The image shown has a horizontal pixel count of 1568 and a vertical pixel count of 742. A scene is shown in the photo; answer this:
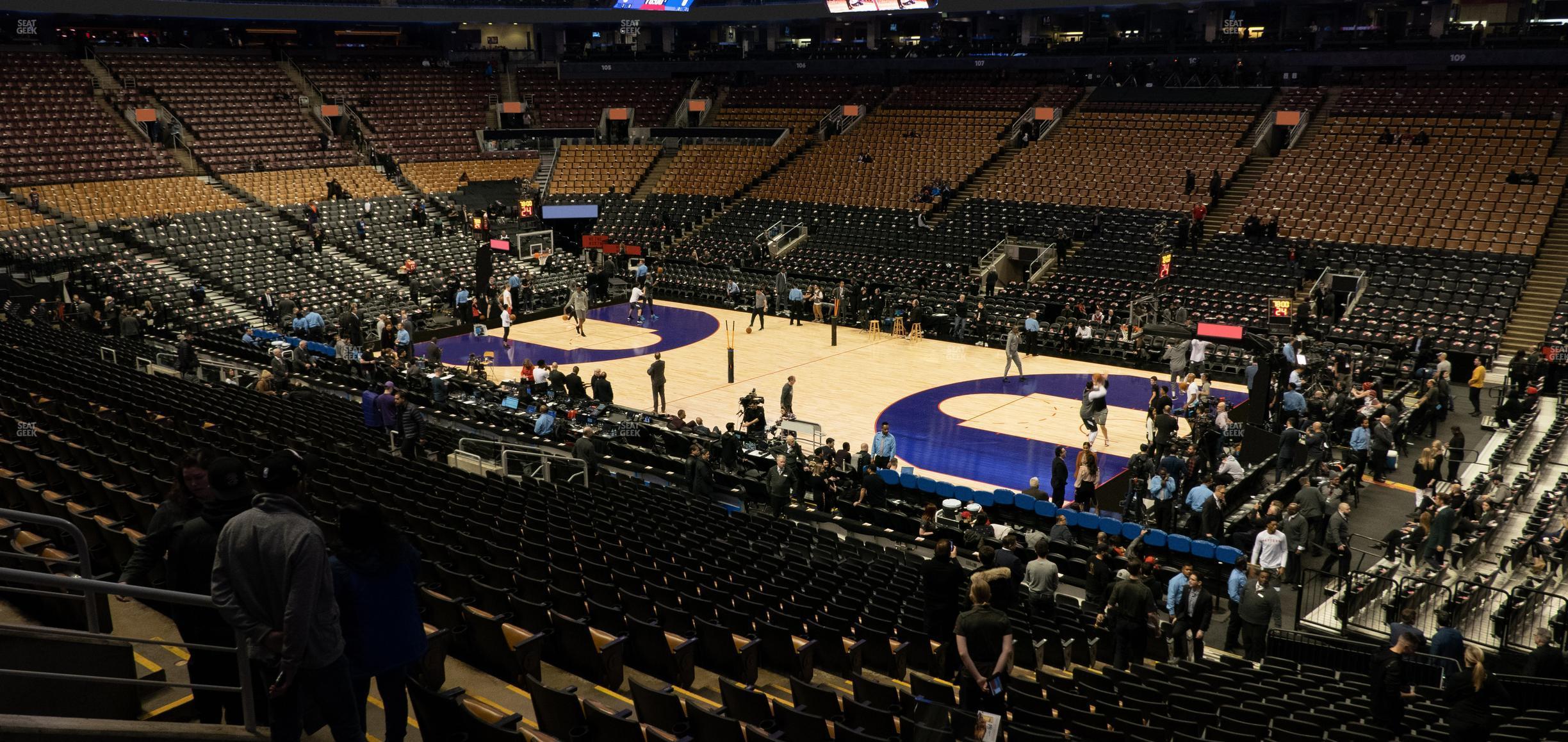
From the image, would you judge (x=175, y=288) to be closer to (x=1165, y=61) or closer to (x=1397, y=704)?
(x=1397, y=704)

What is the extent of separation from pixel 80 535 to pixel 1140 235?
30.7 meters

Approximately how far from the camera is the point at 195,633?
4.84 m

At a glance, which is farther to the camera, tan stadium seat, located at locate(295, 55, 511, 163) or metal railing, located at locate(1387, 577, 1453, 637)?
tan stadium seat, located at locate(295, 55, 511, 163)

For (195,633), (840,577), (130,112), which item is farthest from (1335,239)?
(130,112)

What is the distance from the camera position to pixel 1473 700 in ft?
24.9

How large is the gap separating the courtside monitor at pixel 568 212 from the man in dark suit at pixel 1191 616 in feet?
107

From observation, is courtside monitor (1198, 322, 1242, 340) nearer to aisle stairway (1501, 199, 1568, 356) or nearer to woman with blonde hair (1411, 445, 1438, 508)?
woman with blonde hair (1411, 445, 1438, 508)

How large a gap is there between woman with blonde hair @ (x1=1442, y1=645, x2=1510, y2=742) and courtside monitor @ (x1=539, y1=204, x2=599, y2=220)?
35841 mm

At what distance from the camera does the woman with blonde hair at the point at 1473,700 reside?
745 cm

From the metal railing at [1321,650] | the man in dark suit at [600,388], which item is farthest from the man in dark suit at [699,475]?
the metal railing at [1321,650]

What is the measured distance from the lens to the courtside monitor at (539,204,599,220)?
40.6 m

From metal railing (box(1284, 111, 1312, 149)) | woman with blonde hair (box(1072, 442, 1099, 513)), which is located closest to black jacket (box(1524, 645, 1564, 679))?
woman with blonde hair (box(1072, 442, 1099, 513))

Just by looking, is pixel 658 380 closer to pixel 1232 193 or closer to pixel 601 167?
pixel 1232 193

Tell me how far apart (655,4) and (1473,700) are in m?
43.6
